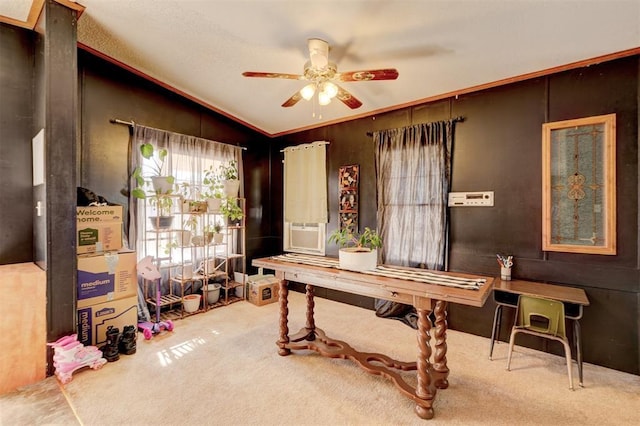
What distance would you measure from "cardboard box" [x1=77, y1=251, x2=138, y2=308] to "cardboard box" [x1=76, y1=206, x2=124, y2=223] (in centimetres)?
32

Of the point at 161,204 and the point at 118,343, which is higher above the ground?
the point at 161,204

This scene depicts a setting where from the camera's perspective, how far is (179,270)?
3.90 m

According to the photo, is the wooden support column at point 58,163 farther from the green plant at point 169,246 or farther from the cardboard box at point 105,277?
the green plant at point 169,246

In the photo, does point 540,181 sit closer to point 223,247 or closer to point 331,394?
point 331,394

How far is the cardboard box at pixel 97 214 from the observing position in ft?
8.64

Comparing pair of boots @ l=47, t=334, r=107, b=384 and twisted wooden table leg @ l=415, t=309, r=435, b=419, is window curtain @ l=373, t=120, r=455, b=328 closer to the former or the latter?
twisted wooden table leg @ l=415, t=309, r=435, b=419

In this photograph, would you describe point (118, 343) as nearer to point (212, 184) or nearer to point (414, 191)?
point (212, 184)

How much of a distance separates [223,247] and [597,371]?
4410 mm

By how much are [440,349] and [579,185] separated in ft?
6.42

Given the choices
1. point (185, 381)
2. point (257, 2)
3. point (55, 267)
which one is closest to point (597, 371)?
point (185, 381)

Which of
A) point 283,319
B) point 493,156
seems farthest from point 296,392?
point 493,156

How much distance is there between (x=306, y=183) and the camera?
466 centimetres

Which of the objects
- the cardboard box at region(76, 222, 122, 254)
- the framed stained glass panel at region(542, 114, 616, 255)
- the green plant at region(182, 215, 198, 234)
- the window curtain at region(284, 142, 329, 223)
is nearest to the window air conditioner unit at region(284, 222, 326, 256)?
the window curtain at region(284, 142, 329, 223)

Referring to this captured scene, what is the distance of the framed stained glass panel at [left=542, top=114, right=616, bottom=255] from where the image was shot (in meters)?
2.51
